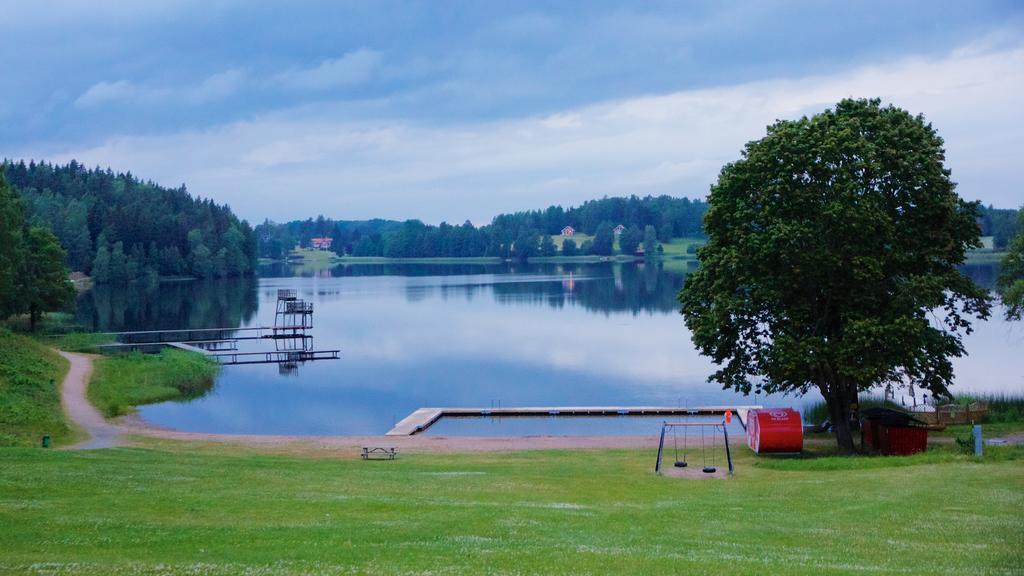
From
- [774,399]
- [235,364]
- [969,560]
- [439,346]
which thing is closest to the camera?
[969,560]

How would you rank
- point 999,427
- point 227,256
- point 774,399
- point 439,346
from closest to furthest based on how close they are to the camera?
point 999,427 → point 774,399 → point 439,346 → point 227,256

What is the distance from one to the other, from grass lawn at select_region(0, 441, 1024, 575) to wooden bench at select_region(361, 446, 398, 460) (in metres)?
3.29

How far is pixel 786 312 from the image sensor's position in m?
30.7

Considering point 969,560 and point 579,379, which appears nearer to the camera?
point 969,560

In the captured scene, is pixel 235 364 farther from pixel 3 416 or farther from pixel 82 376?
pixel 3 416

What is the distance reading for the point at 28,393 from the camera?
39781 millimetres

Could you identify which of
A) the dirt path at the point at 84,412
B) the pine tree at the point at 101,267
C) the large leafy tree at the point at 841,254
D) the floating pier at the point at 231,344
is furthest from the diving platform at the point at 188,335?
the pine tree at the point at 101,267

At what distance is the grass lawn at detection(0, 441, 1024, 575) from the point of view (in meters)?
12.7

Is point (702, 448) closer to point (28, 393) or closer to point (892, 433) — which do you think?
point (892, 433)

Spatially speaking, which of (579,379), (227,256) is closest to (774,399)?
(579,379)

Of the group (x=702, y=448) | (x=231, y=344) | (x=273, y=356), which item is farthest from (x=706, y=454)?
(x=231, y=344)

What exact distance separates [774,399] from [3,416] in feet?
111

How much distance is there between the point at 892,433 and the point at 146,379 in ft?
134

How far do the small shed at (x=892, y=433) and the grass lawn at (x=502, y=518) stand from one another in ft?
7.94
